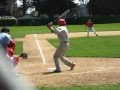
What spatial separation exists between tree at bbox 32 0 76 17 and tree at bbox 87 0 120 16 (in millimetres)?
6129

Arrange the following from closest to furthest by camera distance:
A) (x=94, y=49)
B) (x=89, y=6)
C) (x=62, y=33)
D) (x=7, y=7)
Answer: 1. (x=62, y=33)
2. (x=94, y=49)
3. (x=89, y=6)
4. (x=7, y=7)

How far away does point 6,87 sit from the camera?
2193 millimetres

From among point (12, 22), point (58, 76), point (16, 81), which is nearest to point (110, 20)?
point (12, 22)

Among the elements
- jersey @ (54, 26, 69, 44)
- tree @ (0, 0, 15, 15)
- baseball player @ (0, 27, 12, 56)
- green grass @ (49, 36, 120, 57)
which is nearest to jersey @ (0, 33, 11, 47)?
baseball player @ (0, 27, 12, 56)

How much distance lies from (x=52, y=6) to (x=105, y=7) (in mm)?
12264

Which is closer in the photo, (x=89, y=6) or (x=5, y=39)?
(x=5, y=39)

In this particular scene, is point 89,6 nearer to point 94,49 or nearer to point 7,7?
point 7,7

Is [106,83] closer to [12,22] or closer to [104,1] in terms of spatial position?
[12,22]

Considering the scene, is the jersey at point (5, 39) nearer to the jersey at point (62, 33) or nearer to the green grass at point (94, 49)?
the jersey at point (62, 33)

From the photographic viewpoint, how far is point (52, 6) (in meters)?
96.6

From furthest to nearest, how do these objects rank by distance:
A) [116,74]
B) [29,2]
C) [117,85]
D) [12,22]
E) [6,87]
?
[29,2] < [12,22] < [116,74] < [117,85] < [6,87]

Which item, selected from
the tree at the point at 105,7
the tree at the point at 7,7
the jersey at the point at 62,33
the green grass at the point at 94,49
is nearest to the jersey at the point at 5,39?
the jersey at the point at 62,33

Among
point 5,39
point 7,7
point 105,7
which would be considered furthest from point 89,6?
point 5,39

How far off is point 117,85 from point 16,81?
8617mm
